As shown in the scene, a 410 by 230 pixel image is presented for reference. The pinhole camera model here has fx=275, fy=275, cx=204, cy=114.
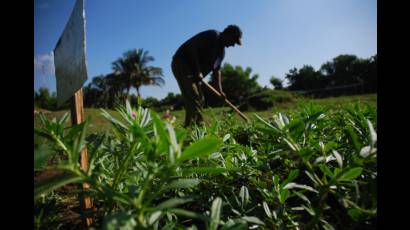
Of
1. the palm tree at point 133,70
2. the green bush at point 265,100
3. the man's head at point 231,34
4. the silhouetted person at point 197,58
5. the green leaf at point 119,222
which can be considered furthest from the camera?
the palm tree at point 133,70

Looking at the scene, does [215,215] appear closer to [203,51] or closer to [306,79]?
[203,51]

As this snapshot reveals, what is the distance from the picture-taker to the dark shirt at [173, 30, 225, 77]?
6.02 meters

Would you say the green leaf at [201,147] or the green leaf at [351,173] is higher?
the green leaf at [201,147]

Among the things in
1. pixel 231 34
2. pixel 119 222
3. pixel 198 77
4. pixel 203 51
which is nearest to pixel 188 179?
pixel 119 222

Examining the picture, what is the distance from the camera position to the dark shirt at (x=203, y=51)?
6.02m

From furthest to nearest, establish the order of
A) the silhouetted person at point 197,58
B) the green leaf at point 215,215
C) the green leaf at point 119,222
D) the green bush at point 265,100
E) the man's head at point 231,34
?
the green bush at point 265,100 → the man's head at point 231,34 → the silhouetted person at point 197,58 → the green leaf at point 215,215 → the green leaf at point 119,222

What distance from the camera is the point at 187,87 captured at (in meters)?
6.00

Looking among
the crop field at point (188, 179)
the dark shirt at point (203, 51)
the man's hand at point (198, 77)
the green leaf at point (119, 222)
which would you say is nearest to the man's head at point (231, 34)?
the dark shirt at point (203, 51)

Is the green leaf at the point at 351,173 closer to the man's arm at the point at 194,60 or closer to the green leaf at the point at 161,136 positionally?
the green leaf at the point at 161,136

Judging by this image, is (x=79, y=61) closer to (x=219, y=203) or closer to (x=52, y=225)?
(x=52, y=225)

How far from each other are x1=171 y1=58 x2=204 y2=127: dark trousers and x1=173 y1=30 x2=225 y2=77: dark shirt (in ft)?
0.51

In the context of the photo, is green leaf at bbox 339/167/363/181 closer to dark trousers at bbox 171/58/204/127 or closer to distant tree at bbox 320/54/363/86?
dark trousers at bbox 171/58/204/127
